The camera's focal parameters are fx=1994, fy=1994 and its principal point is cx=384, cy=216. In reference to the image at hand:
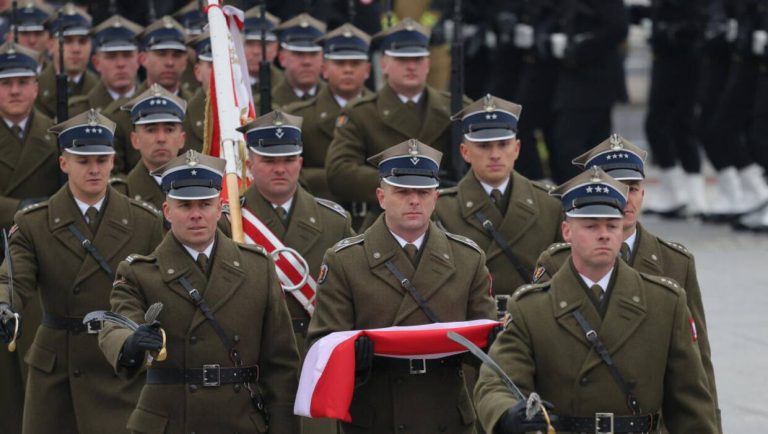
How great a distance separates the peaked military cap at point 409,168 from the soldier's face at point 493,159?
3.44 feet

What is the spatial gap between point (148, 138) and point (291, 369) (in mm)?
2781

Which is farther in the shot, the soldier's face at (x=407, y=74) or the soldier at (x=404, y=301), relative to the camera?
the soldier's face at (x=407, y=74)

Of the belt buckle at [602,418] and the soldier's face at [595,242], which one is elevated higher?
the soldier's face at [595,242]

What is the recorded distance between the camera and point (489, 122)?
10.5 meters

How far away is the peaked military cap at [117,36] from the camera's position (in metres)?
14.2

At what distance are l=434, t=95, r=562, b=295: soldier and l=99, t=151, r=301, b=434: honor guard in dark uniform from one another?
5.61 feet

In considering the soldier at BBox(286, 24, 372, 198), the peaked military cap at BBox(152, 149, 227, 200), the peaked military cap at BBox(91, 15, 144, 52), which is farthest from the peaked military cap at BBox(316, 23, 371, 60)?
the peaked military cap at BBox(152, 149, 227, 200)

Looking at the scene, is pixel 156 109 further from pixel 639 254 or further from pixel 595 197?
pixel 595 197

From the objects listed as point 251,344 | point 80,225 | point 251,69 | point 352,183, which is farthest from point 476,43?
point 251,344

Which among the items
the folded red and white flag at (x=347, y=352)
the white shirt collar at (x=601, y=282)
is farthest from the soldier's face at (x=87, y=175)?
the white shirt collar at (x=601, y=282)

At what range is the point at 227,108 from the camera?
11.3 meters

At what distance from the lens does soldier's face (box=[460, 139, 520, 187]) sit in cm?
1044

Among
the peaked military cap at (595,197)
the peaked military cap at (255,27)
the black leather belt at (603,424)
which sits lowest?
the black leather belt at (603,424)

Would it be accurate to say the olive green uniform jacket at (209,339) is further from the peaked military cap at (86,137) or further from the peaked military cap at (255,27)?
the peaked military cap at (255,27)
